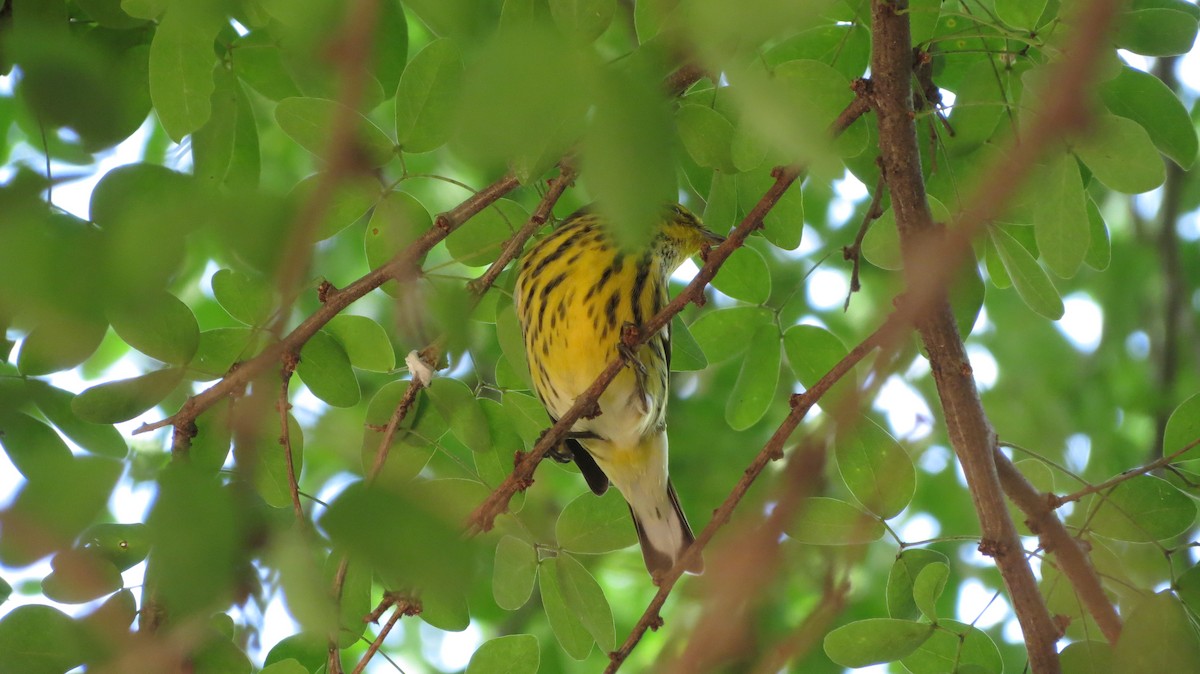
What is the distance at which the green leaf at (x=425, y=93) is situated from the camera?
7.15ft

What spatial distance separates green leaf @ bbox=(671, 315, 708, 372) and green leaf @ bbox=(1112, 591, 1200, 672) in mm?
1339

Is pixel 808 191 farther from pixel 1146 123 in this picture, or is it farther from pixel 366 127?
pixel 366 127

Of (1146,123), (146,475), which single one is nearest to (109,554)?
(146,475)

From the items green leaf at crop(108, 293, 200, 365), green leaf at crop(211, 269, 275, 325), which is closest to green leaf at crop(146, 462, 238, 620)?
green leaf at crop(108, 293, 200, 365)

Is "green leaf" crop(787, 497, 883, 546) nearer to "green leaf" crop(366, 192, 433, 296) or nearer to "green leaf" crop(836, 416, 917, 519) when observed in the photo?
"green leaf" crop(836, 416, 917, 519)

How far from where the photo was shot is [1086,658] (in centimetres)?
233

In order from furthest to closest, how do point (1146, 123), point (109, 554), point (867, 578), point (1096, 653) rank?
1. point (867, 578)
2. point (1146, 123)
3. point (1096, 653)
4. point (109, 554)

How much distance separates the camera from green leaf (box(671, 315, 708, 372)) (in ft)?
9.94

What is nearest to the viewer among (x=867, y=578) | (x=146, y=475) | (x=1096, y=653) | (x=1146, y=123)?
(x=146, y=475)

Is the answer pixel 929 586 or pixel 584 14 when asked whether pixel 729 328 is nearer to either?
pixel 929 586

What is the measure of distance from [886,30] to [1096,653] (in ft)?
4.59

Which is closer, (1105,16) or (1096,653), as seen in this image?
(1105,16)

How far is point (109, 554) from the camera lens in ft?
6.48

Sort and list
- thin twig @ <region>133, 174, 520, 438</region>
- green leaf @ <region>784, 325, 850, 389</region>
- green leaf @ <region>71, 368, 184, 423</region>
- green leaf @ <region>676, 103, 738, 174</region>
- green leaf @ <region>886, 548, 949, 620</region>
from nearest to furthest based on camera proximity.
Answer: green leaf @ <region>71, 368, 184, 423</region>, thin twig @ <region>133, 174, 520, 438</region>, green leaf @ <region>676, 103, 738, 174</region>, green leaf @ <region>886, 548, 949, 620</region>, green leaf @ <region>784, 325, 850, 389</region>
